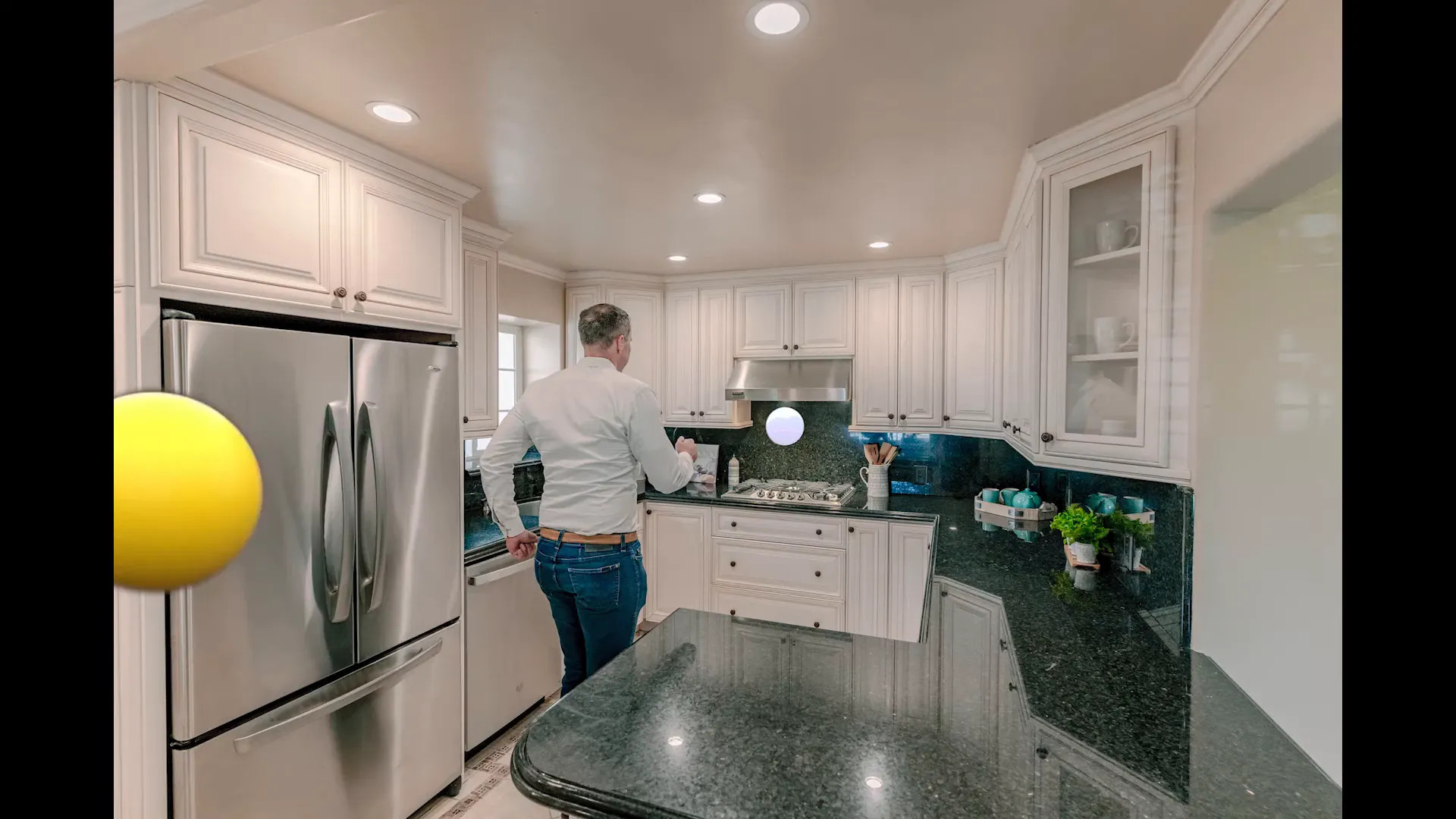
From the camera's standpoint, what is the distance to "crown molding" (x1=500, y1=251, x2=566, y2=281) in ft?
11.0

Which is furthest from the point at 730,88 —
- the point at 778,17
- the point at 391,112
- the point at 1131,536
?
the point at 1131,536

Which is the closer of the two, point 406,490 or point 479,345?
point 406,490

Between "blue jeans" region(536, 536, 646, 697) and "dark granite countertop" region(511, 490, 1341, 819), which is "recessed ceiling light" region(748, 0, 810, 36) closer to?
"dark granite countertop" region(511, 490, 1341, 819)

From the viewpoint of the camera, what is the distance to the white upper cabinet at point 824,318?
3633 millimetres

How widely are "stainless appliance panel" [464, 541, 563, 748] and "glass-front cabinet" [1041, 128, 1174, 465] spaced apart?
6.80ft

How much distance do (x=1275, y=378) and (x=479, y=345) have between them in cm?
273

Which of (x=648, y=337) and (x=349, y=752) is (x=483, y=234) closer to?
(x=648, y=337)

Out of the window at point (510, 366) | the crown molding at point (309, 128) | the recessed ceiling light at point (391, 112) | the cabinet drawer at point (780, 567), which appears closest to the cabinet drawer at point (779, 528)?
the cabinet drawer at point (780, 567)

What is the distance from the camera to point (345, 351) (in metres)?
1.82

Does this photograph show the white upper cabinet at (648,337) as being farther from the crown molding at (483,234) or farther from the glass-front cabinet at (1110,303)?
the glass-front cabinet at (1110,303)

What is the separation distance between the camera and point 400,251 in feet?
6.73

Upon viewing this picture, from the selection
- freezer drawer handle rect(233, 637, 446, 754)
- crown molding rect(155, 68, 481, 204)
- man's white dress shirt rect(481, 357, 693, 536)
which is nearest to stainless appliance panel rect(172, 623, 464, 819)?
freezer drawer handle rect(233, 637, 446, 754)
